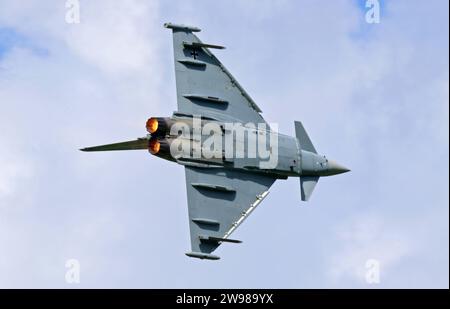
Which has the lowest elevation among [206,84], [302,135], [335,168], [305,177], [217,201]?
[217,201]

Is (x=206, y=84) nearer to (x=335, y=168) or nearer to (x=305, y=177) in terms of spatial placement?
(x=305, y=177)

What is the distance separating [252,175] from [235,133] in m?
1.87

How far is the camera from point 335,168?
58.3 m

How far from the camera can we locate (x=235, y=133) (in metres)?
56.2

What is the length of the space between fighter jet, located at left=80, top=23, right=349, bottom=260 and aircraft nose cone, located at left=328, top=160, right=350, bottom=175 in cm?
5

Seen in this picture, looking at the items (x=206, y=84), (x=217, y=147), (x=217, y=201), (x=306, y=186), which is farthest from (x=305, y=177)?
(x=206, y=84)

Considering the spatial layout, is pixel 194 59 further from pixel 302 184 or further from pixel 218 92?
pixel 302 184

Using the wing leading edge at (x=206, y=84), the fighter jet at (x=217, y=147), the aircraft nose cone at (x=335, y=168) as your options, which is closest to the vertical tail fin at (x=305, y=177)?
the fighter jet at (x=217, y=147)

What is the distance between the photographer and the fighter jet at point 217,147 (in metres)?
55.6

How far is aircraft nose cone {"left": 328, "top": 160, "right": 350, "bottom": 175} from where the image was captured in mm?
58188

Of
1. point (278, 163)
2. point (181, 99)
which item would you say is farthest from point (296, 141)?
point (181, 99)

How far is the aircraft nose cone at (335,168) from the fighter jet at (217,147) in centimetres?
5

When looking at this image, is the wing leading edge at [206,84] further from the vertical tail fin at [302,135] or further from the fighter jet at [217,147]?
the vertical tail fin at [302,135]

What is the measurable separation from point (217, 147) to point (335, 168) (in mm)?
5208
